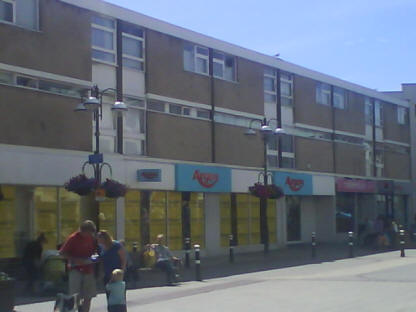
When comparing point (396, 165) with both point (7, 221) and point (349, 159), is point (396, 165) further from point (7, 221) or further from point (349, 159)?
point (7, 221)

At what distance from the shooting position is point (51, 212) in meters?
21.9

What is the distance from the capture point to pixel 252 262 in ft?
82.6

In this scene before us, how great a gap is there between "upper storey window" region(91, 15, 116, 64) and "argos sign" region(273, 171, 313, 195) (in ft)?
34.6

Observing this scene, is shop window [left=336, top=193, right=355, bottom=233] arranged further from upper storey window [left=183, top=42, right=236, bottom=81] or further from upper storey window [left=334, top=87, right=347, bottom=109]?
upper storey window [left=183, top=42, right=236, bottom=81]

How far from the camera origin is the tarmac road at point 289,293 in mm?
13188

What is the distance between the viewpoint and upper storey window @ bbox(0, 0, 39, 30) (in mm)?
20234

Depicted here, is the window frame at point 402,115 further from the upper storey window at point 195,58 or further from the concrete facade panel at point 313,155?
the upper storey window at point 195,58

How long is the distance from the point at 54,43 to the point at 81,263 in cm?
1172

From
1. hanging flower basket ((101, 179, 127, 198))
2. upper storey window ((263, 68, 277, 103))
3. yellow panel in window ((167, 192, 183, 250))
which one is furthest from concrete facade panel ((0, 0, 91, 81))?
upper storey window ((263, 68, 277, 103))

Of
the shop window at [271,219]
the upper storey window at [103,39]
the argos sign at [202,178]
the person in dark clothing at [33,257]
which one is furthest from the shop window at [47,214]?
the shop window at [271,219]

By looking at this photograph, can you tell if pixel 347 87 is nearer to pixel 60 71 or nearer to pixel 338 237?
pixel 338 237

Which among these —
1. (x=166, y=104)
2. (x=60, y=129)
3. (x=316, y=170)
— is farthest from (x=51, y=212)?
(x=316, y=170)

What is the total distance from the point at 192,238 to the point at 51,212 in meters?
7.36

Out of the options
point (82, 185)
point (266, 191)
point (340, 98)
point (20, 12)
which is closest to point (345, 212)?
point (340, 98)
